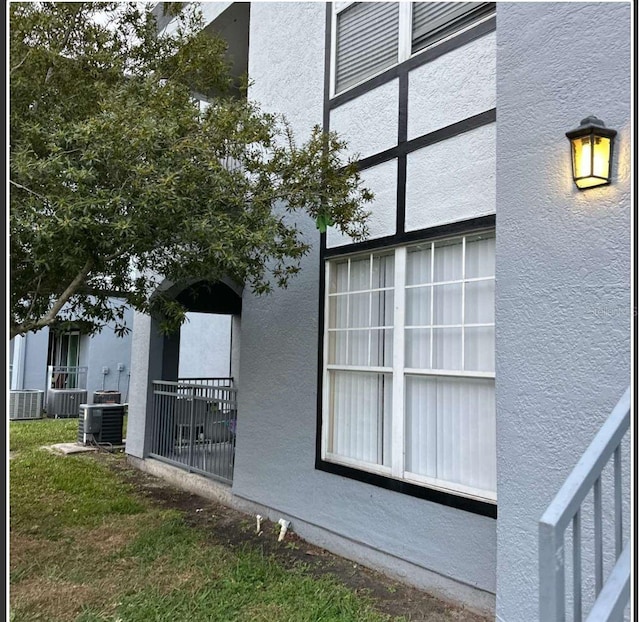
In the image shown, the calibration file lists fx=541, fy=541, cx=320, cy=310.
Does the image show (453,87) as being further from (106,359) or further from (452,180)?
(106,359)

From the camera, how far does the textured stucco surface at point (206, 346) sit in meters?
12.8

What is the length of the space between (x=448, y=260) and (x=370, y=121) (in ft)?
5.60

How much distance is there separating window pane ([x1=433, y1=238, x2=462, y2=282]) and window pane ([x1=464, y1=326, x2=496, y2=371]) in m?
0.49

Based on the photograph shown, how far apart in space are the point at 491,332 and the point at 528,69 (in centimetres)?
189

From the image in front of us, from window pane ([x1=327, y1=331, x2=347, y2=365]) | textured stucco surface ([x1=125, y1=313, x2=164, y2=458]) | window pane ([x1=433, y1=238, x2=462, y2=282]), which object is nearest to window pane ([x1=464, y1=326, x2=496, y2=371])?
window pane ([x1=433, y1=238, x2=462, y2=282])

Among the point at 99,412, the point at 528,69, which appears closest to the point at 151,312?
the point at 528,69

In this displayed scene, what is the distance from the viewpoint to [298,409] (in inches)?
229

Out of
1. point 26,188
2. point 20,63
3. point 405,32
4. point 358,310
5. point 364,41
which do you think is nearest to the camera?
point 26,188

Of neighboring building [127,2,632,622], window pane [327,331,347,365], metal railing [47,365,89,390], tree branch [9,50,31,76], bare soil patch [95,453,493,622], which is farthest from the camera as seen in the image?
metal railing [47,365,89,390]

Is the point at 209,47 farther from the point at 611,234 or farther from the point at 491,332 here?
the point at 611,234

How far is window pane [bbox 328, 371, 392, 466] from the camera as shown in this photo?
501 cm

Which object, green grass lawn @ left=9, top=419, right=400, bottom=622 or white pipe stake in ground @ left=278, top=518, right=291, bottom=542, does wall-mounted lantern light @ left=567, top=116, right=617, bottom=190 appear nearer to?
green grass lawn @ left=9, top=419, right=400, bottom=622

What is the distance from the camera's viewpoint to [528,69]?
3.20 metres

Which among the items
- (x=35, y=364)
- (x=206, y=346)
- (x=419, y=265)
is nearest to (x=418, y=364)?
(x=419, y=265)
